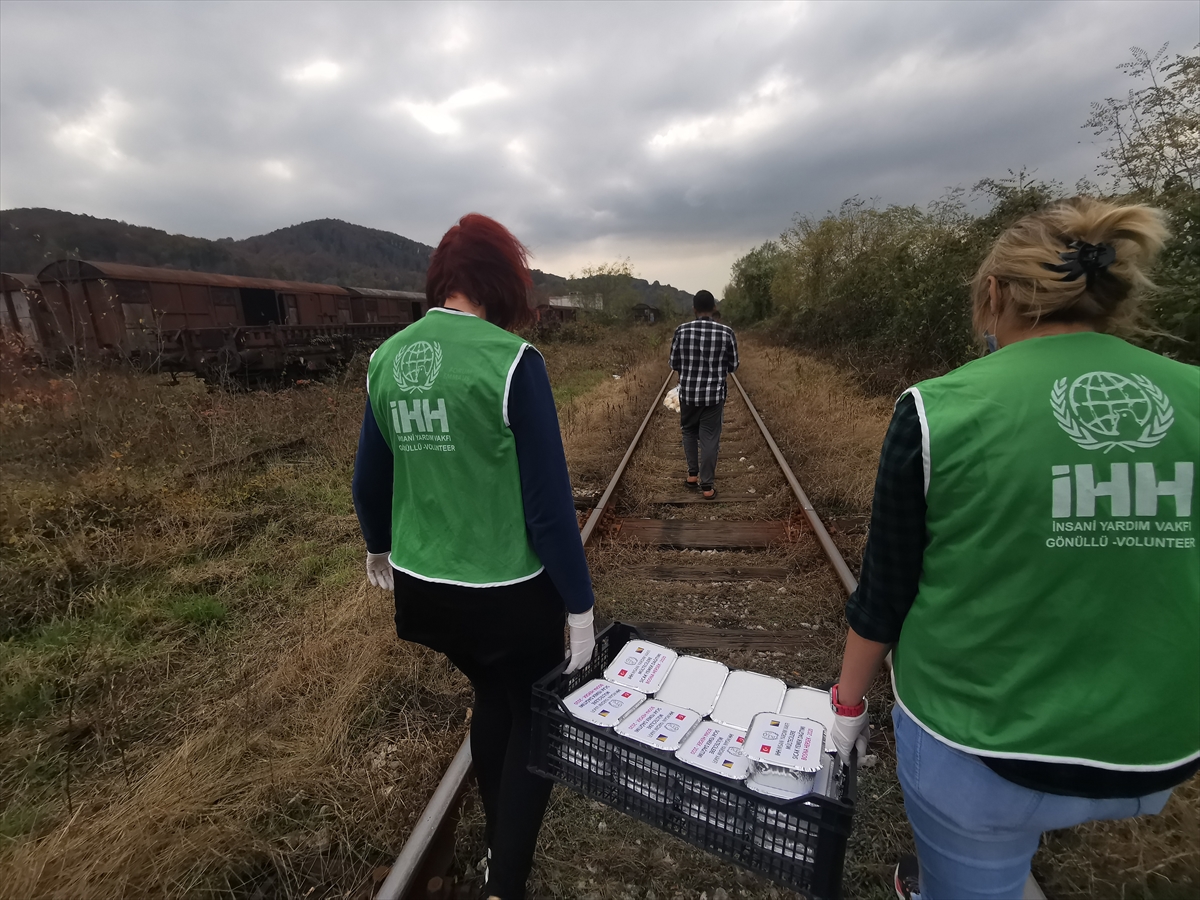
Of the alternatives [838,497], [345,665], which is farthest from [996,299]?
[838,497]

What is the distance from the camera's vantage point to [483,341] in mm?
1604

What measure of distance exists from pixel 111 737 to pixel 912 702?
3.46 m

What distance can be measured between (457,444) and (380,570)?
857 millimetres

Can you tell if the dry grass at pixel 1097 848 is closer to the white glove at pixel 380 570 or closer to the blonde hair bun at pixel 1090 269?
the blonde hair bun at pixel 1090 269

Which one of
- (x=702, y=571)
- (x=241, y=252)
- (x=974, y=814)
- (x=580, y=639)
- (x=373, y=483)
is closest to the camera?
(x=974, y=814)

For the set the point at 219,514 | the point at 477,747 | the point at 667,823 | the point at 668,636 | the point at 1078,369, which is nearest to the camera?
the point at 1078,369

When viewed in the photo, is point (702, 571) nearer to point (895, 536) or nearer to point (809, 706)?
point (809, 706)

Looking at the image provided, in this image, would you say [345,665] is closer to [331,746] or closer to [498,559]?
[331,746]

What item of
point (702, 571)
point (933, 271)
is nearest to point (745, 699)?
point (702, 571)

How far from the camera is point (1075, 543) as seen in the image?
1017 millimetres

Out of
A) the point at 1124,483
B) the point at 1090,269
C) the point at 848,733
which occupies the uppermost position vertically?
the point at 1090,269

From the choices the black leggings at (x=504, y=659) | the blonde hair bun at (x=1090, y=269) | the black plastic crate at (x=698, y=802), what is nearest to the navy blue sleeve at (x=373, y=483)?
the black leggings at (x=504, y=659)

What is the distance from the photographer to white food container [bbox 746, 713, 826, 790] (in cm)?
150

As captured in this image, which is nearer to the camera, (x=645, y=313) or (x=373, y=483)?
(x=373, y=483)
